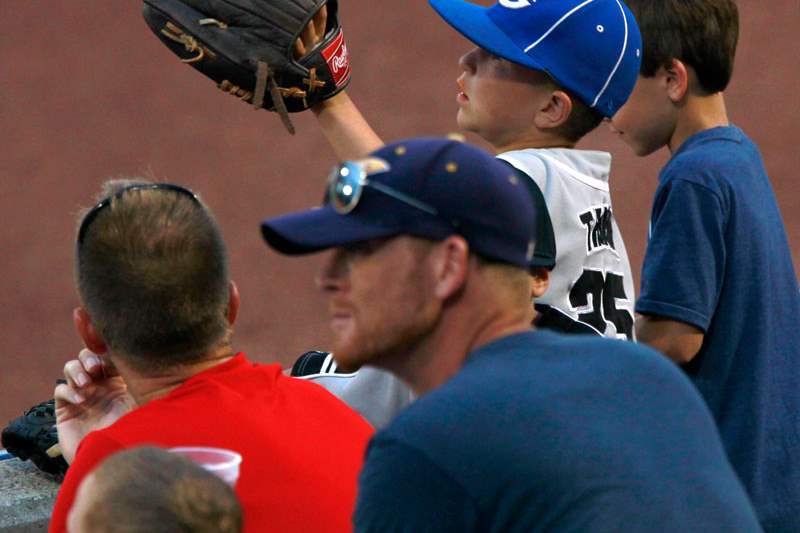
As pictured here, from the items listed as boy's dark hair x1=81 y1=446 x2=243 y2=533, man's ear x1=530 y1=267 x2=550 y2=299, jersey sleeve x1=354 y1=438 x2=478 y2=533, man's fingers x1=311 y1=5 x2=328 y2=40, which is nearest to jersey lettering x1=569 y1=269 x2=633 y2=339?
man's ear x1=530 y1=267 x2=550 y2=299

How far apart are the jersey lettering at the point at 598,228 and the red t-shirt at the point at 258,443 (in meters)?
0.79

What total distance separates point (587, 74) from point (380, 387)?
833 mm

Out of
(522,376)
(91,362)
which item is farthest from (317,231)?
(91,362)

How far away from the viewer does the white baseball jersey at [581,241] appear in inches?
103

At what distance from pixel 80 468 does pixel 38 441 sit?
35.2 inches

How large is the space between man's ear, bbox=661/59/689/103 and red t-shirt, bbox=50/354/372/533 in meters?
1.27

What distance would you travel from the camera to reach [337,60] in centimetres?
314

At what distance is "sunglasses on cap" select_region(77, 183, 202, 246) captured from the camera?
7.00 feet

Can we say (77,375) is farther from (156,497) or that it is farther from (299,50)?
(299,50)

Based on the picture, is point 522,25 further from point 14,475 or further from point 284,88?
point 14,475

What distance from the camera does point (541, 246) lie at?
247cm

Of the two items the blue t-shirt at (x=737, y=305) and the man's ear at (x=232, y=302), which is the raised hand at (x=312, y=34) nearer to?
the blue t-shirt at (x=737, y=305)

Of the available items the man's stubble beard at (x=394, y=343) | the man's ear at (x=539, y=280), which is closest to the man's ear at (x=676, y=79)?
the man's ear at (x=539, y=280)

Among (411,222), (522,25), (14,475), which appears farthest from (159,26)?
(411,222)
